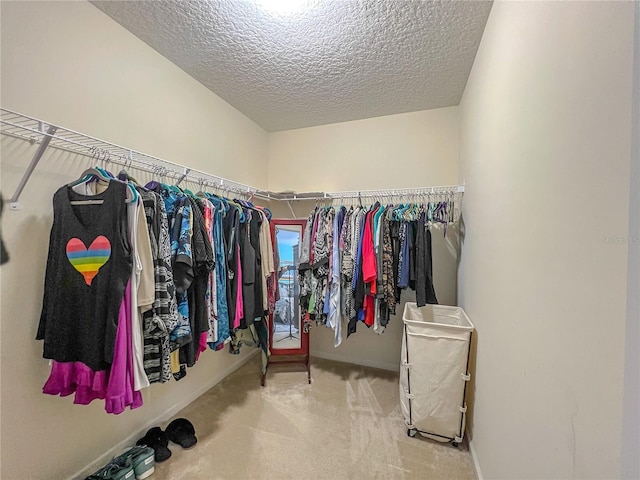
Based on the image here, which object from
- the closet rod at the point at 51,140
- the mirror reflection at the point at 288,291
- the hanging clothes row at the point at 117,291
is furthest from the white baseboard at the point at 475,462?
the closet rod at the point at 51,140

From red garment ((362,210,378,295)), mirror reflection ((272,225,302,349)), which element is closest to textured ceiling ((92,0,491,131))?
red garment ((362,210,378,295))

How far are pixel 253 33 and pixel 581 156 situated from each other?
182 centimetres

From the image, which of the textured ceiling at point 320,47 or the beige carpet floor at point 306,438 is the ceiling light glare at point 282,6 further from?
the beige carpet floor at point 306,438

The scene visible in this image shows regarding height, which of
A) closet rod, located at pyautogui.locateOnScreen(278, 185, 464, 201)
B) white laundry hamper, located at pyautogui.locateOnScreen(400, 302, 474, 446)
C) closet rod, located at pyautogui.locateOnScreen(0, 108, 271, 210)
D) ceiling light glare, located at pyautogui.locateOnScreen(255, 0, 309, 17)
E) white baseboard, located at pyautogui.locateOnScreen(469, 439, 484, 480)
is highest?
ceiling light glare, located at pyautogui.locateOnScreen(255, 0, 309, 17)

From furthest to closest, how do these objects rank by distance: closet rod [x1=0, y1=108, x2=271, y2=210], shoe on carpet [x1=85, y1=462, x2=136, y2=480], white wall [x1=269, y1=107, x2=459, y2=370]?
white wall [x1=269, y1=107, x2=459, y2=370] < shoe on carpet [x1=85, y1=462, x2=136, y2=480] < closet rod [x1=0, y1=108, x2=271, y2=210]

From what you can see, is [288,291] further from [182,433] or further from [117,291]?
[117,291]

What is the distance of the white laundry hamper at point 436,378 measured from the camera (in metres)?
1.68

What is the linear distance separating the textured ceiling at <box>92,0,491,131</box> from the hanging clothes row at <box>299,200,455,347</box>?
102 cm

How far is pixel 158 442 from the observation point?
1.69 meters

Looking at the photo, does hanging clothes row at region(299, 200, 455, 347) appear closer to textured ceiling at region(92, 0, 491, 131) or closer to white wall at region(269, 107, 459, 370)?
white wall at region(269, 107, 459, 370)

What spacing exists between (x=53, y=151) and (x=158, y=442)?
5.93ft

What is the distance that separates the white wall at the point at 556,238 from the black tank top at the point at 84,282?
63.0 inches

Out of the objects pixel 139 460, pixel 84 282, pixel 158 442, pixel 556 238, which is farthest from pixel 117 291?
pixel 556 238

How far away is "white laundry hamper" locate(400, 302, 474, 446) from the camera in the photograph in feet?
5.53
